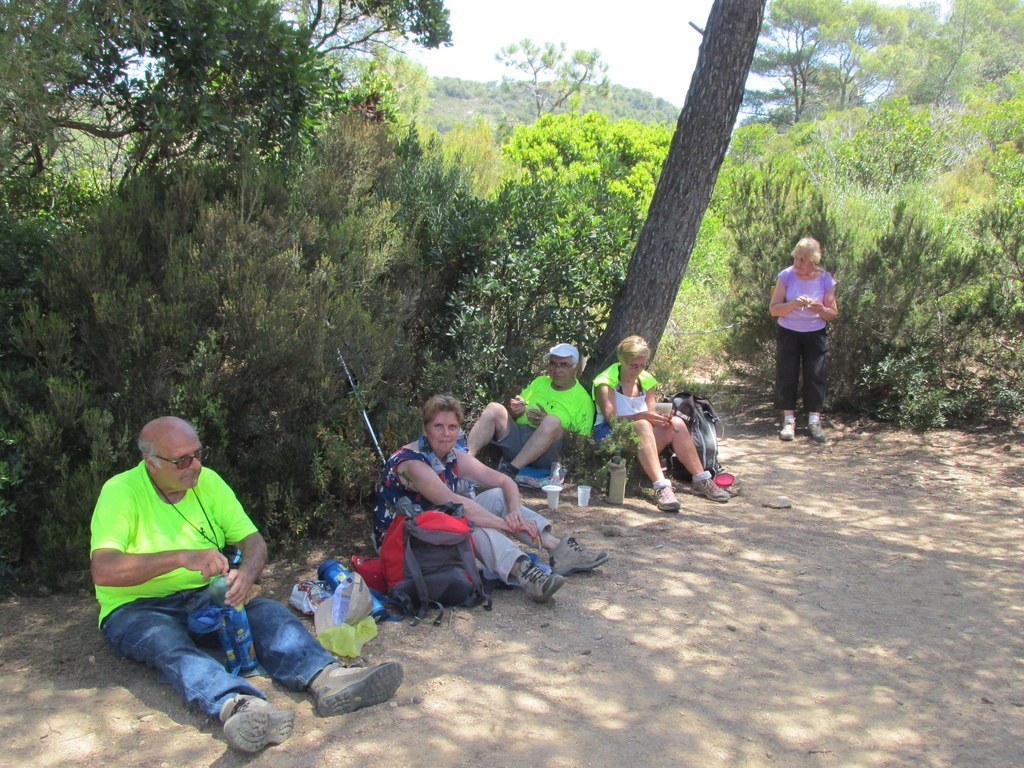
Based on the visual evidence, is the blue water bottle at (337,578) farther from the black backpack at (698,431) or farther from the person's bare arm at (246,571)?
the black backpack at (698,431)

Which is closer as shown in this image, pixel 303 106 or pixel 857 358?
pixel 303 106

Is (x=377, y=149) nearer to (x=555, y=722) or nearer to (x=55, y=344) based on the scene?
(x=55, y=344)

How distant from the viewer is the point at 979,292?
7590mm

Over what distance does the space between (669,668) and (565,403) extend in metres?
2.57

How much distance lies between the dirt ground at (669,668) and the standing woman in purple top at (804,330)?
2.11 meters

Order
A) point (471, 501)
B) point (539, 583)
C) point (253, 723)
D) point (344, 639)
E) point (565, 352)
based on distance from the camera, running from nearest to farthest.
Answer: point (253, 723), point (344, 639), point (539, 583), point (471, 501), point (565, 352)

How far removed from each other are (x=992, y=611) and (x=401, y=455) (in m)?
2.86

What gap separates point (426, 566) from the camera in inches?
160

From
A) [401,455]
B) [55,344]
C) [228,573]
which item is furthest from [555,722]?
[55,344]

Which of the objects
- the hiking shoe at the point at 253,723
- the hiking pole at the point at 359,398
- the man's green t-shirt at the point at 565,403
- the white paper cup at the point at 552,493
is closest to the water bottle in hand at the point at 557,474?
the white paper cup at the point at 552,493

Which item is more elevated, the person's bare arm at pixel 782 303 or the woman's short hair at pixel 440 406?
the person's bare arm at pixel 782 303

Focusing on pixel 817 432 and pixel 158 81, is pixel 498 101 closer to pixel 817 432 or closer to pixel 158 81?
pixel 817 432

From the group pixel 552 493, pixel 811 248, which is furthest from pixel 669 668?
pixel 811 248

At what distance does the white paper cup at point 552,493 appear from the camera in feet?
18.2
